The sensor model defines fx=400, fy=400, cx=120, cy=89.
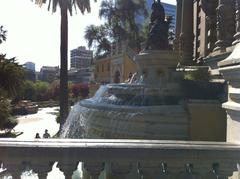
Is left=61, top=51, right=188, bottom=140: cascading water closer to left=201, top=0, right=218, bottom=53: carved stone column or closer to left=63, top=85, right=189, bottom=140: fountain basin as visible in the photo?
left=63, top=85, right=189, bottom=140: fountain basin

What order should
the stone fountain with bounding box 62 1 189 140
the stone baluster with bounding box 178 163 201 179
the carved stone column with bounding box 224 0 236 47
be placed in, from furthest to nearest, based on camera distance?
the carved stone column with bounding box 224 0 236 47
the stone fountain with bounding box 62 1 189 140
the stone baluster with bounding box 178 163 201 179

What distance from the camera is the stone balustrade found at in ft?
11.5

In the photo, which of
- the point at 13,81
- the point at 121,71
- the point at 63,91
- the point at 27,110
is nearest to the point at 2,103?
the point at 13,81

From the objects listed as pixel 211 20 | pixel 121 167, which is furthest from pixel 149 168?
pixel 211 20

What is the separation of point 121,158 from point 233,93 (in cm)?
122

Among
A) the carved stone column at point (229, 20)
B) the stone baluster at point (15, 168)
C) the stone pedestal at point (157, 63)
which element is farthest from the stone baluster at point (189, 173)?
the carved stone column at point (229, 20)

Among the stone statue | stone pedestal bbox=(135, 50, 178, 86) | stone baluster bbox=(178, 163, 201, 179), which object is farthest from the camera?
the stone statue

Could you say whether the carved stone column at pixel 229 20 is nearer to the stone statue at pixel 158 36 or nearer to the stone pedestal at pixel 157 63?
the stone statue at pixel 158 36

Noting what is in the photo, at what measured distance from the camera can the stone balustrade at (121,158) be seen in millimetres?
3508

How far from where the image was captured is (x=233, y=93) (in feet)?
12.3

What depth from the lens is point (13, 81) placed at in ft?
70.9

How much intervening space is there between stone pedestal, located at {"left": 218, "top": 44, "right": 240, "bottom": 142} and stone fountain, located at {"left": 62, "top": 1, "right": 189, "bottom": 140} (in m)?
4.52

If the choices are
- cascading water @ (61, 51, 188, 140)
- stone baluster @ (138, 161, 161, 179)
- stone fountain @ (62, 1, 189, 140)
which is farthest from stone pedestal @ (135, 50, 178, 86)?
stone baluster @ (138, 161, 161, 179)

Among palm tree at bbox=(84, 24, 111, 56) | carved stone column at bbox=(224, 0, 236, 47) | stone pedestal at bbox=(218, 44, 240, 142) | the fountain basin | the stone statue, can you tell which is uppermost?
palm tree at bbox=(84, 24, 111, 56)
